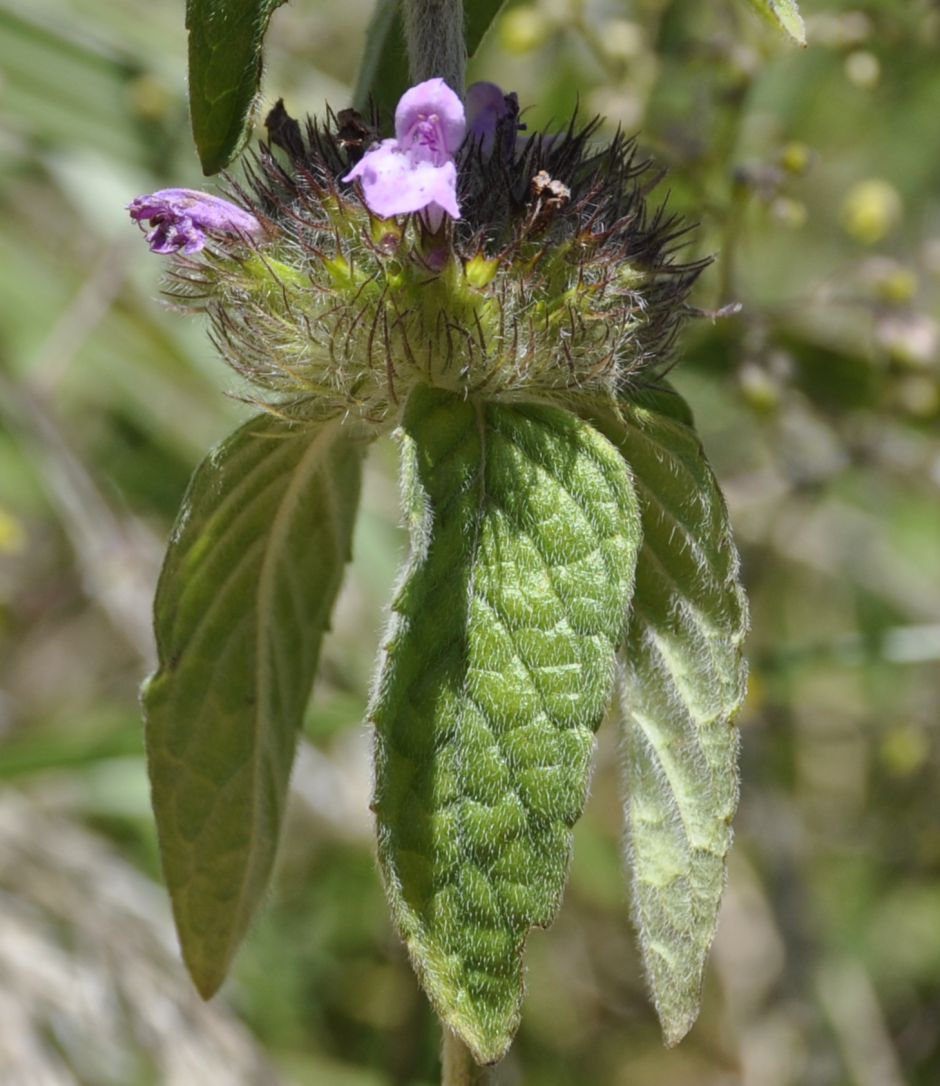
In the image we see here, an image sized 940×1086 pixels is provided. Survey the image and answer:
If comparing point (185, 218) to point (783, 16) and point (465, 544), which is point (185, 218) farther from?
point (783, 16)

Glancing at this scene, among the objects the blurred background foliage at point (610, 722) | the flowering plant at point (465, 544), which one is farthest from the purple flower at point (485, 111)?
the blurred background foliage at point (610, 722)

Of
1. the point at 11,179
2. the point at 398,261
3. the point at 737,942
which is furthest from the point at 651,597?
the point at 11,179

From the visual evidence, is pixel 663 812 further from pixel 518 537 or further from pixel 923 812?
pixel 923 812

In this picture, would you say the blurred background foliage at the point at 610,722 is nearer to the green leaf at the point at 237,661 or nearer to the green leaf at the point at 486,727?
the green leaf at the point at 237,661

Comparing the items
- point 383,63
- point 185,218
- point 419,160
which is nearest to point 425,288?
point 419,160

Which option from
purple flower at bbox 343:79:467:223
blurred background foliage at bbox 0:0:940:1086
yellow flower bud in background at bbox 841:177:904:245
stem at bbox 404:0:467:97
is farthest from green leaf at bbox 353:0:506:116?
yellow flower bud in background at bbox 841:177:904:245

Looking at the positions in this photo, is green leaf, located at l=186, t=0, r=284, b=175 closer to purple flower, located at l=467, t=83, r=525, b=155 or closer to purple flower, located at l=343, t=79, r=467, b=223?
purple flower, located at l=343, t=79, r=467, b=223

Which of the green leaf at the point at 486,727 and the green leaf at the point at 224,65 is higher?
the green leaf at the point at 224,65
